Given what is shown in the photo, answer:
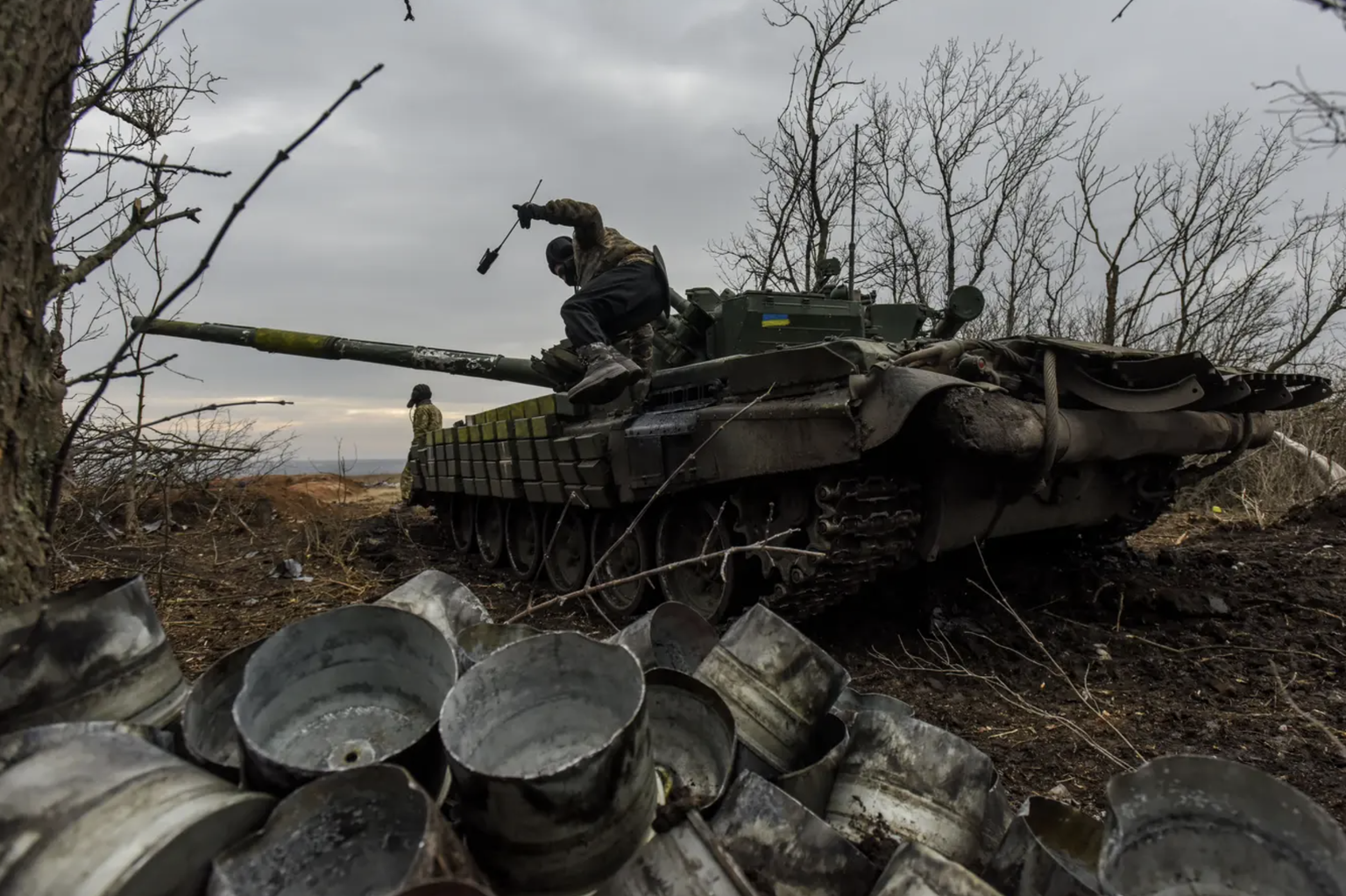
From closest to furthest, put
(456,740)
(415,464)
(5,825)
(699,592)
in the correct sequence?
(5,825), (456,740), (699,592), (415,464)

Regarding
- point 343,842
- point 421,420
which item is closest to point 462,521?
point 421,420

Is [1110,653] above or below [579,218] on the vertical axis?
below

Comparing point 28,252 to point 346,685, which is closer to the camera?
point 28,252

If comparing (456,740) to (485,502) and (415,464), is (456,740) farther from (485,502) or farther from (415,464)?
(415,464)

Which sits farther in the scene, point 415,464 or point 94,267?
point 415,464

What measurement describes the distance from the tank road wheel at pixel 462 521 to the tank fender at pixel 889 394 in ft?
20.9

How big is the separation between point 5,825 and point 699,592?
4.29 m

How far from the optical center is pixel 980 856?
7.23 ft

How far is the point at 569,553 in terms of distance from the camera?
7516mm

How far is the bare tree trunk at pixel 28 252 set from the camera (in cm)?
198

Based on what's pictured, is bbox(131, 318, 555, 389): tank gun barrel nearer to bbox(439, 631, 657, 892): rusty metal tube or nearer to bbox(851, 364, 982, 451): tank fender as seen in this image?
bbox(851, 364, 982, 451): tank fender

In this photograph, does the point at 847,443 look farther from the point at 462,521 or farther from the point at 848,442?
the point at 462,521

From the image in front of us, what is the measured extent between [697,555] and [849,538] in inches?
55.2

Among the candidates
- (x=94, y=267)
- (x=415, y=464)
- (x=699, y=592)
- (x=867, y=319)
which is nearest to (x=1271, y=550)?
(x=867, y=319)
